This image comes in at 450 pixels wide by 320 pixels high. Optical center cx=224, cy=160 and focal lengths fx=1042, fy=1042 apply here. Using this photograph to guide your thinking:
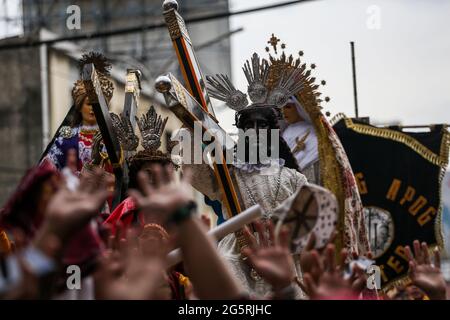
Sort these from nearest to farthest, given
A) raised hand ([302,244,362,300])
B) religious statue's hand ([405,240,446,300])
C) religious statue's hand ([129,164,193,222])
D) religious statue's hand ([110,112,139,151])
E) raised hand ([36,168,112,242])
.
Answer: raised hand ([36,168,112,242]) < religious statue's hand ([129,164,193,222]) < raised hand ([302,244,362,300]) < religious statue's hand ([405,240,446,300]) < religious statue's hand ([110,112,139,151])

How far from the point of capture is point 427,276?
11.8 feet

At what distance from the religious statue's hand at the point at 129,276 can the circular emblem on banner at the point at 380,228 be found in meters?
5.53

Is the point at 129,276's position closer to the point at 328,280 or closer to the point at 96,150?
the point at 328,280

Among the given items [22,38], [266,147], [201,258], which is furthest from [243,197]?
[22,38]

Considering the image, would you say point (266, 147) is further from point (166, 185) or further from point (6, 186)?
point (6, 186)

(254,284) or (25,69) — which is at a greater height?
(25,69)

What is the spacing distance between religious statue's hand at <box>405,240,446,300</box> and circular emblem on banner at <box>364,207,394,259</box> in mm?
4443

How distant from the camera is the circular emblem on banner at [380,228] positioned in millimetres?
8156

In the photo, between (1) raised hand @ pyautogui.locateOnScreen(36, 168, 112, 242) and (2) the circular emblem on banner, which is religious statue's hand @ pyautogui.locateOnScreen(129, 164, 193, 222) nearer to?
(1) raised hand @ pyautogui.locateOnScreen(36, 168, 112, 242)

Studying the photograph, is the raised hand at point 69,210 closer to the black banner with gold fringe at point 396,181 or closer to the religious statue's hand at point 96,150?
the religious statue's hand at point 96,150

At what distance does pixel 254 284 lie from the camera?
5285mm

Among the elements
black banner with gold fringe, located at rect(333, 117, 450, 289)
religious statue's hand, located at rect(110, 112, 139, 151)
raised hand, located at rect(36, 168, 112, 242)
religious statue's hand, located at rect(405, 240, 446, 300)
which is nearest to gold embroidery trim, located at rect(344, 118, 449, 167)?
black banner with gold fringe, located at rect(333, 117, 450, 289)

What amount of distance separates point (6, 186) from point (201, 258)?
55.1 ft

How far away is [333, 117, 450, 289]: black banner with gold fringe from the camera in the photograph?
816 centimetres
